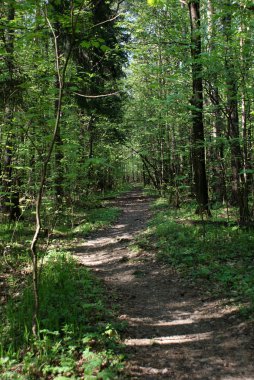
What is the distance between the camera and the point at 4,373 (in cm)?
376

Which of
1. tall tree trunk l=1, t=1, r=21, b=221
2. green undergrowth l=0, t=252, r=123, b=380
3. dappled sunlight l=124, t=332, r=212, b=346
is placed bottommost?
dappled sunlight l=124, t=332, r=212, b=346

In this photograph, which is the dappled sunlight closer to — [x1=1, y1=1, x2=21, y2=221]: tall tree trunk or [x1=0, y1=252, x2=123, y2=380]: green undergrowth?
[x1=0, y1=252, x2=123, y2=380]: green undergrowth

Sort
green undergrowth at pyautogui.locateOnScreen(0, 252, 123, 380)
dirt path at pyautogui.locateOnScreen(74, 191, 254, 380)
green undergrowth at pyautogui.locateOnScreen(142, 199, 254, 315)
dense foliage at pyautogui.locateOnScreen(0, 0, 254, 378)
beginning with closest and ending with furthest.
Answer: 1. green undergrowth at pyautogui.locateOnScreen(0, 252, 123, 380)
2. dirt path at pyautogui.locateOnScreen(74, 191, 254, 380)
3. dense foliage at pyautogui.locateOnScreen(0, 0, 254, 378)
4. green undergrowth at pyautogui.locateOnScreen(142, 199, 254, 315)

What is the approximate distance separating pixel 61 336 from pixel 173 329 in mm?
1810

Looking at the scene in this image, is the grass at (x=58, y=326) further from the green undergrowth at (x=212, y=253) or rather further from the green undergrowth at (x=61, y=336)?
the green undergrowth at (x=212, y=253)

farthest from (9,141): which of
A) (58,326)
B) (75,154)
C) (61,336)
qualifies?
(61,336)

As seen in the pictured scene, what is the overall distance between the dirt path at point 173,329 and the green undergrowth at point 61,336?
0.34 meters

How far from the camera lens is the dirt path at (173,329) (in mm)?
4039

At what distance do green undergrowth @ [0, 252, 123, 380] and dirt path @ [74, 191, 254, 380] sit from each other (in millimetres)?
343

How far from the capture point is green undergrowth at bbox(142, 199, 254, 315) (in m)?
6.50

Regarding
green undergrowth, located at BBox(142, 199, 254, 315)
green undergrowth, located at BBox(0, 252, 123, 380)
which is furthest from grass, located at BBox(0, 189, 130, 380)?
green undergrowth, located at BBox(142, 199, 254, 315)

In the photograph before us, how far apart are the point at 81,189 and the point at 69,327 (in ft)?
46.1

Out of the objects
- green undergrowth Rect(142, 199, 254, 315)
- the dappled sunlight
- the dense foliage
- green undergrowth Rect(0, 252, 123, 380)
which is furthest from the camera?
green undergrowth Rect(142, 199, 254, 315)

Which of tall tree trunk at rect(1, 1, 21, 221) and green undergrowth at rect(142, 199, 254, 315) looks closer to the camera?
green undergrowth at rect(142, 199, 254, 315)
